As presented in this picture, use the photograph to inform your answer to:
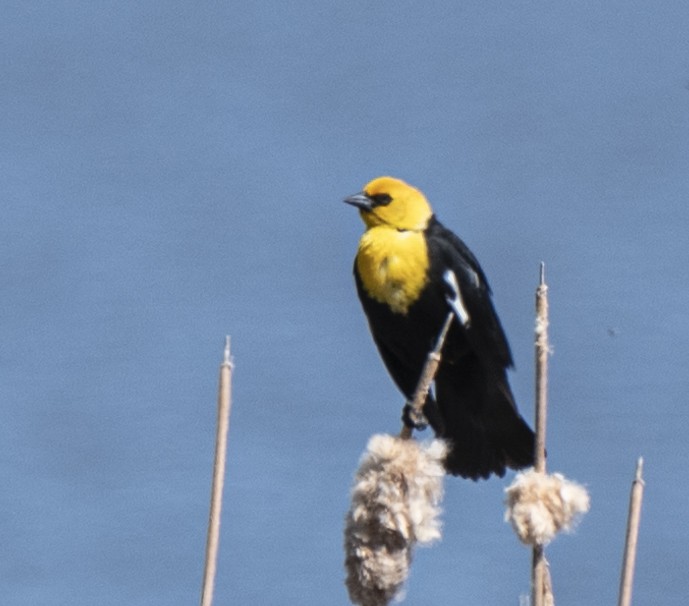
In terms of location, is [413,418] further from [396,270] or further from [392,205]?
[392,205]

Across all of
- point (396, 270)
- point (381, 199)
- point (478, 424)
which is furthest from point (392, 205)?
point (478, 424)

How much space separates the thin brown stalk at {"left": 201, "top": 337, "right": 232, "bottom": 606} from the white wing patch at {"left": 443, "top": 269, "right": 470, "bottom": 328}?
6.37 feet

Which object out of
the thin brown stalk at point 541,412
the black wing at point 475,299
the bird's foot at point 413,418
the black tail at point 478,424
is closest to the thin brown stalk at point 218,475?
the thin brown stalk at point 541,412

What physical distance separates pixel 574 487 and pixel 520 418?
1459 millimetres

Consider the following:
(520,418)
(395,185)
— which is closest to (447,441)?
(520,418)

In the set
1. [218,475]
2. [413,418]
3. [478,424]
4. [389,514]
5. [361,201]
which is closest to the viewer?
[218,475]

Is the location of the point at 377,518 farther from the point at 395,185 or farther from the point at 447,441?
the point at 395,185

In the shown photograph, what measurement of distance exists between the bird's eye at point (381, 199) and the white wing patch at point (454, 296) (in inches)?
9.6

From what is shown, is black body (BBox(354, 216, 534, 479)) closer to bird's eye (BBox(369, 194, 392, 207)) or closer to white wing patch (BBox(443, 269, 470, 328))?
white wing patch (BBox(443, 269, 470, 328))

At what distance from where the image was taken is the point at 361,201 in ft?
13.6

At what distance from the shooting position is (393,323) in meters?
4.07

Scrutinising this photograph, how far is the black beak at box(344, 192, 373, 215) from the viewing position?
13.6 feet

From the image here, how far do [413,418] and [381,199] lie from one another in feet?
3.94

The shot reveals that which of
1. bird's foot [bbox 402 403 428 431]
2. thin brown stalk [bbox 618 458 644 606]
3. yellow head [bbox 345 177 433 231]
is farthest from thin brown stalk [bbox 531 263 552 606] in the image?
yellow head [bbox 345 177 433 231]
